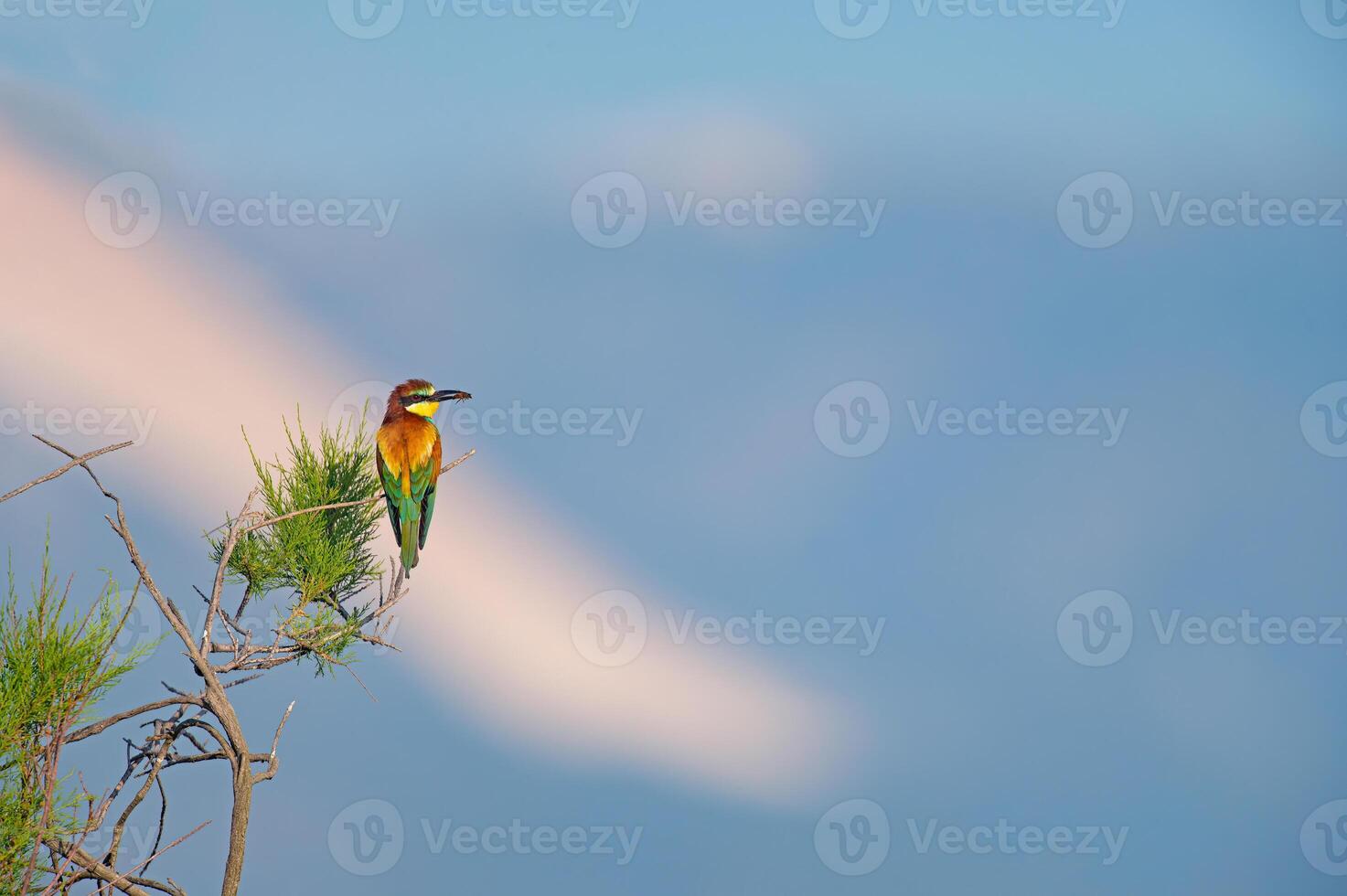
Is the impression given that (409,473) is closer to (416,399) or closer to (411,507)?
(411,507)

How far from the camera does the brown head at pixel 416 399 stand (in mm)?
4148

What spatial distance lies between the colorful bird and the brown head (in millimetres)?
63

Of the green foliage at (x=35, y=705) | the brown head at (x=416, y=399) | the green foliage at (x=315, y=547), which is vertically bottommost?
the green foliage at (x=35, y=705)

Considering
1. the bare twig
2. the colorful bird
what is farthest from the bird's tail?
the bare twig

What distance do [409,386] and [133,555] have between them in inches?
74.6

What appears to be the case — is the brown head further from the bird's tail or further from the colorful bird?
the bird's tail

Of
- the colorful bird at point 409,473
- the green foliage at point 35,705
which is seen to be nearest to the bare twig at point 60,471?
the green foliage at point 35,705

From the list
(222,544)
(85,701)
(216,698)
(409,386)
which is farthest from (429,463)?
(85,701)

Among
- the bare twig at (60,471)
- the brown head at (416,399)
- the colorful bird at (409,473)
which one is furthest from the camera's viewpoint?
the brown head at (416,399)

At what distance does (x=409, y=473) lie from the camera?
12.4 ft

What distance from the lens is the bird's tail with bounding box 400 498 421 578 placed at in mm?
3760

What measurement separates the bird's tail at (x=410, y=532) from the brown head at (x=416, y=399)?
471mm

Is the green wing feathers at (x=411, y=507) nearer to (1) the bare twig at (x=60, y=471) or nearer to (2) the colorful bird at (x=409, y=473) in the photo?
(2) the colorful bird at (x=409, y=473)

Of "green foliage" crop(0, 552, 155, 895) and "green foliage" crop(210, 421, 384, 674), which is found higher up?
"green foliage" crop(210, 421, 384, 674)
